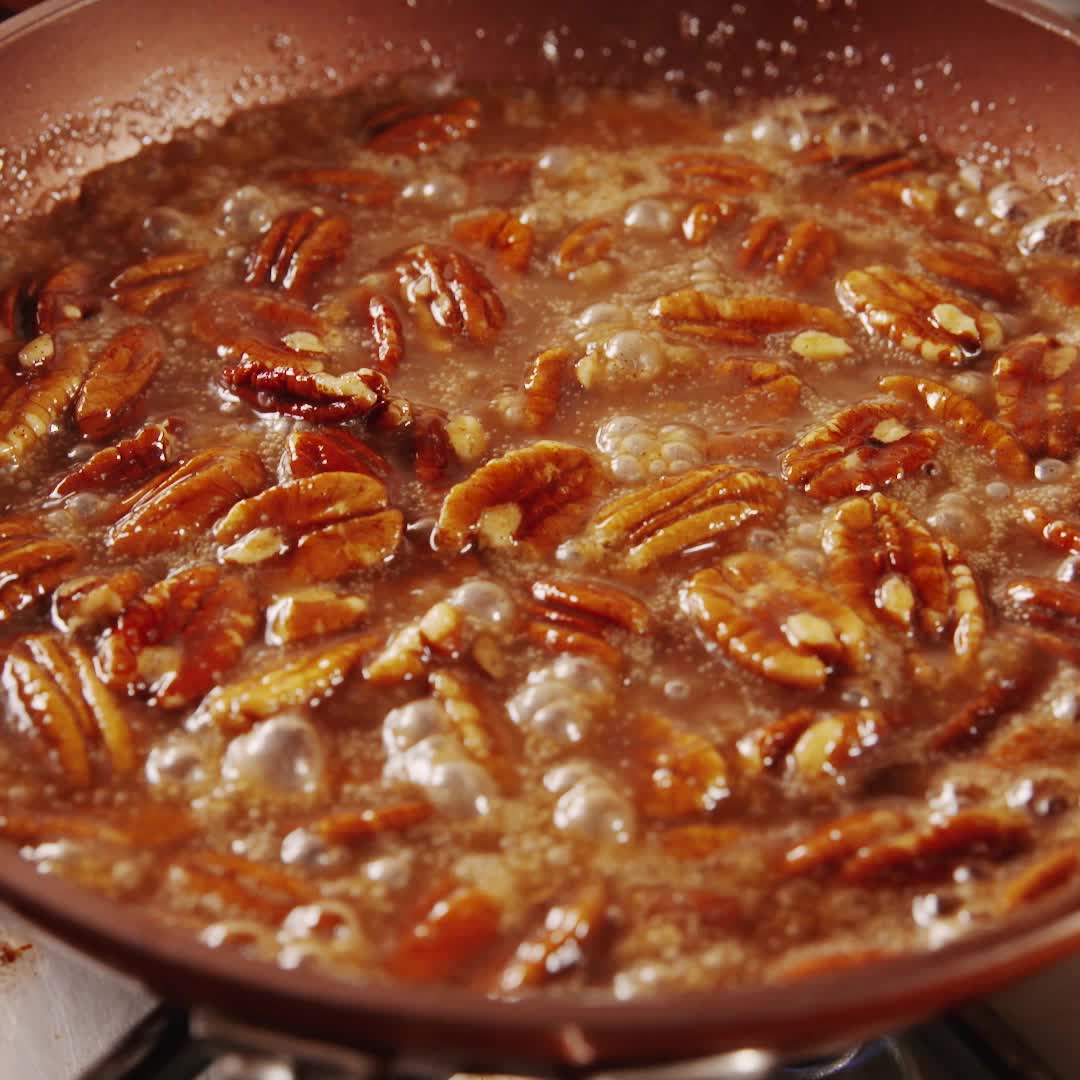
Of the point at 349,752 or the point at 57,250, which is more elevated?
the point at 57,250

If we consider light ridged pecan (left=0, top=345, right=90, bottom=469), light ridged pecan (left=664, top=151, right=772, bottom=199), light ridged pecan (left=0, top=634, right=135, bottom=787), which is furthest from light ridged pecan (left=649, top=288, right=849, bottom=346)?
light ridged pecan (left=0, top=634, right=135, bottom=787)

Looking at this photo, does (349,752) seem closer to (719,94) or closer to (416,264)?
(416,264)

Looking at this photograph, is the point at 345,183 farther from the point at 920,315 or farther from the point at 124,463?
the point at 920,315

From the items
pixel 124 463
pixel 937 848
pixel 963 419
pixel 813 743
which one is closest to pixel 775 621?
pixel 813 743

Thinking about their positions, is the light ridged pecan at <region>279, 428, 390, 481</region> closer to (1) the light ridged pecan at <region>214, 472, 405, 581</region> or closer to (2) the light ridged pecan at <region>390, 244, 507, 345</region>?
(1) the light ridged pecan at <region>214, 472, 405, 581</region>

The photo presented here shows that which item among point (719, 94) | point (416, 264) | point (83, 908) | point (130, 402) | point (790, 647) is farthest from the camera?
point (719, 94)

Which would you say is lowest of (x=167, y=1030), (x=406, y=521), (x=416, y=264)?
(x=167, y=1030)

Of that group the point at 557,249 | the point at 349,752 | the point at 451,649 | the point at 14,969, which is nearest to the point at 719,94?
the point at 557,249

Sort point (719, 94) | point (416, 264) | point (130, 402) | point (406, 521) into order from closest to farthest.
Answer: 1. point (406, 521)
2. point (130, 402)
3. point (416, 264)
4. point (719, 94)
